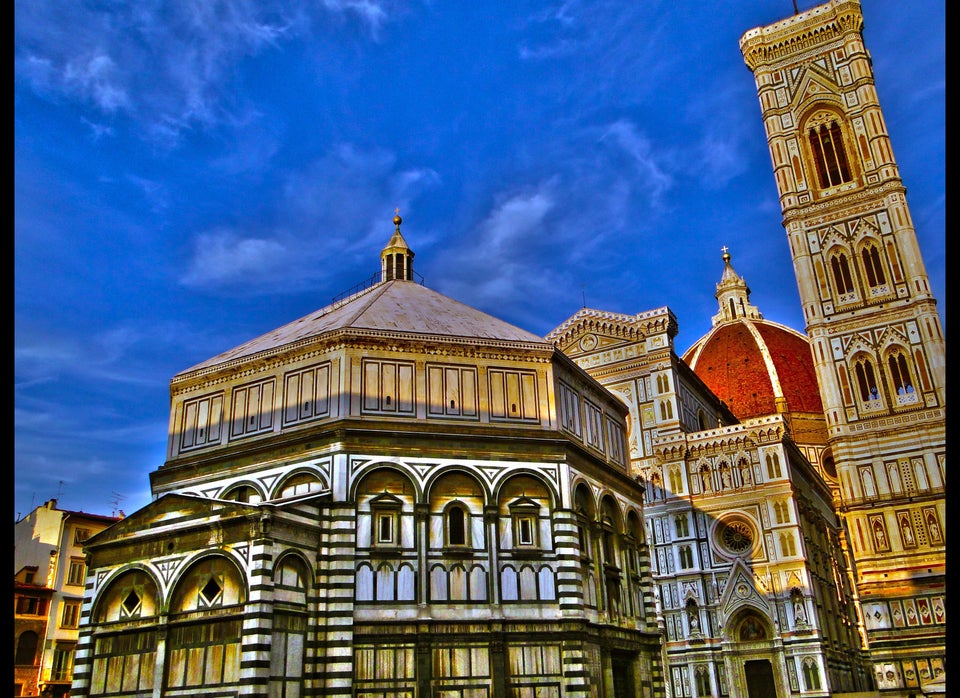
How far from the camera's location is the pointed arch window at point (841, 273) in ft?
192

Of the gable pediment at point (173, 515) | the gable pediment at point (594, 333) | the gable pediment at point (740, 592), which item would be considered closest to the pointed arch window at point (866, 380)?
the gable pediment at point (594, 333)

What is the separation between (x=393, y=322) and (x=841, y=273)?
1578 inches

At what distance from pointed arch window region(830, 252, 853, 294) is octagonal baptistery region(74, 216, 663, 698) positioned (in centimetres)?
3346

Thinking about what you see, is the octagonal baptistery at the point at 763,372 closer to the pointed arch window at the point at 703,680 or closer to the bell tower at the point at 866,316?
the bell tower at the point at 866,316

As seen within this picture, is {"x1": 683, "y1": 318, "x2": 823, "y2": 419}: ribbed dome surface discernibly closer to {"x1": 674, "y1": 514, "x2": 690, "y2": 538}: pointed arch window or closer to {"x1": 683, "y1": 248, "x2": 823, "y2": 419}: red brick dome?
{"x1": 683, "y1": 248, "x2": 823, "y2": 419}: red brick dome

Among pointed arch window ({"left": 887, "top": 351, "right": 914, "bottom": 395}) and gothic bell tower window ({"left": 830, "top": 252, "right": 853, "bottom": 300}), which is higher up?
gothic bell tower window ({"left": 830, "top": 252, "right": 853, "bottom": 300})

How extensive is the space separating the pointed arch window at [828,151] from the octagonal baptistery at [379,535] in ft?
126

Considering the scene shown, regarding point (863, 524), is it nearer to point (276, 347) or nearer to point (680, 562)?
point (680, 562)

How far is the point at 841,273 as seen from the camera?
58.8 m

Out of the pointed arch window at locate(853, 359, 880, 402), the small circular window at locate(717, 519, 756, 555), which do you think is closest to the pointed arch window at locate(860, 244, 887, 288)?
the pointed arch window at locate(853, 359, 880, 402)

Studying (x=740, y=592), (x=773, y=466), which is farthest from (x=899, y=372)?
(x=740, y=592)

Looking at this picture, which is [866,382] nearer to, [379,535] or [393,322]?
[393,322]

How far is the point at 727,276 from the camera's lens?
354 ft

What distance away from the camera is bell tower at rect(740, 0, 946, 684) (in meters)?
49.2
